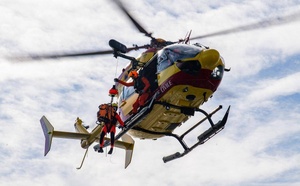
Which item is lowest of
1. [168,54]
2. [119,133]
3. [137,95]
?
[119,133]

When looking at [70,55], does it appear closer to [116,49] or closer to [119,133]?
[116,49]

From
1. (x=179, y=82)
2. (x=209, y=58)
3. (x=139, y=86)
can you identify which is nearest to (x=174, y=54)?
(x=179, y=82)

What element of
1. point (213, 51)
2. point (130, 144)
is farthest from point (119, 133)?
point (213, 51)

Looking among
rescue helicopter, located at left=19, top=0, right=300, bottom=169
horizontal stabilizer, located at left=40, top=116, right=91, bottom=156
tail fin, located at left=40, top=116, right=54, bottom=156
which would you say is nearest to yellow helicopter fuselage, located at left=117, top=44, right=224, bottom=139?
rescue helicopter, located at left=19, top=0, right=300, bottom=169

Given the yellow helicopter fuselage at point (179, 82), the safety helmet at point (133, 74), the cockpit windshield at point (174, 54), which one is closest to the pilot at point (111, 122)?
the yellow helicopter fuselage at point (179, 82)

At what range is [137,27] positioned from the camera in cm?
2250

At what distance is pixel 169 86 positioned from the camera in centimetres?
2044

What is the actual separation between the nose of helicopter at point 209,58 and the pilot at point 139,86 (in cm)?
290

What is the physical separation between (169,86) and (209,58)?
200 cm

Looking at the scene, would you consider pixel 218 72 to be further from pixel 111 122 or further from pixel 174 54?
pixel 111 122

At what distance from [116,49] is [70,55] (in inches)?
76.2

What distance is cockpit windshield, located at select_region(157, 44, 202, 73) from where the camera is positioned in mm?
20141

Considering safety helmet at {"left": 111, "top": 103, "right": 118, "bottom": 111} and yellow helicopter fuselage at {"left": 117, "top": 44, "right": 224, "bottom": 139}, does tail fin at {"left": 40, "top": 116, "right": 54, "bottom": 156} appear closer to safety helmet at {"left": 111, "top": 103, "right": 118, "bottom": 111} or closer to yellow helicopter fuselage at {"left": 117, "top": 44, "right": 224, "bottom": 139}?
safety helmet at {"left": 111, "top": 103, "right": 118, "bottom": 111}

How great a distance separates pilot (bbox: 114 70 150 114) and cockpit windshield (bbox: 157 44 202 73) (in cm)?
96
